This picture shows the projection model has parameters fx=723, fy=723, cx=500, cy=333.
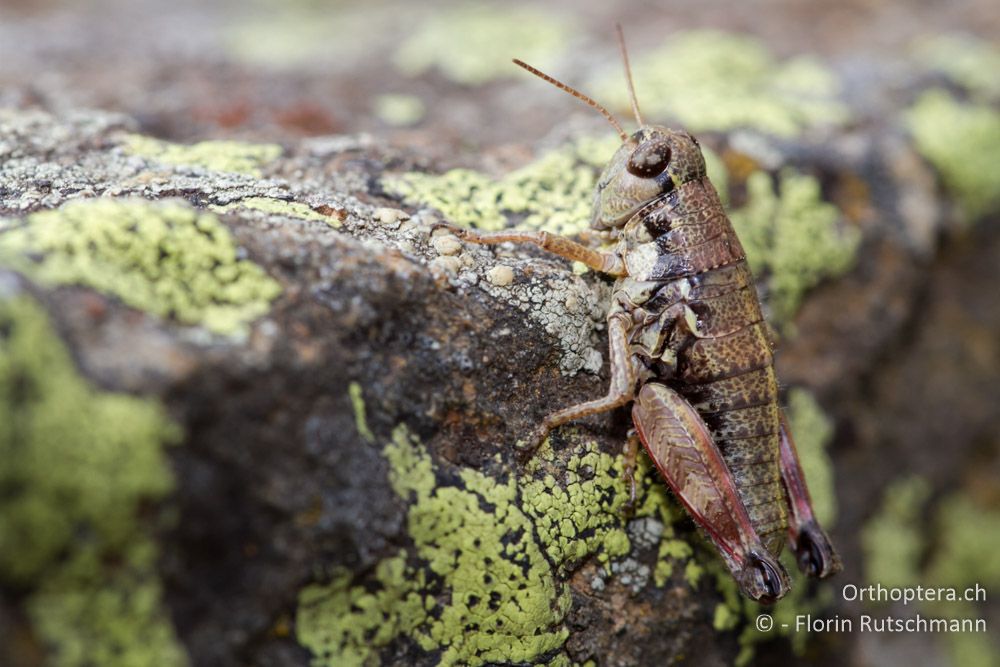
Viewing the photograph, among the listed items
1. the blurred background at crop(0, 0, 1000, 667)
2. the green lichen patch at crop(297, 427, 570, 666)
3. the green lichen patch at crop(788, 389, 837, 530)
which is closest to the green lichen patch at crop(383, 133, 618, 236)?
the blurred background at crop(0, 0, 1000, 667)

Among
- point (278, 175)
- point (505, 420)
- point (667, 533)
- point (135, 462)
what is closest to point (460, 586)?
point (505, 420)

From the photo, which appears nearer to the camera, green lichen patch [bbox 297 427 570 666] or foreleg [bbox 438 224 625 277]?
green lichen patch [bbox 297 427 570 666]

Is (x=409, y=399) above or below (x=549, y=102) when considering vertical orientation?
below

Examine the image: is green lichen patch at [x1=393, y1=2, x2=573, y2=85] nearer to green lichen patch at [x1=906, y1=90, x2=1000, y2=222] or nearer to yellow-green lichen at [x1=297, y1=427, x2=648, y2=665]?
green lichen patch at [x1=906, y1=90, x2=1000, y2=222]

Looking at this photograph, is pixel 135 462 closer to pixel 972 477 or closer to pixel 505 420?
pixel 505 420

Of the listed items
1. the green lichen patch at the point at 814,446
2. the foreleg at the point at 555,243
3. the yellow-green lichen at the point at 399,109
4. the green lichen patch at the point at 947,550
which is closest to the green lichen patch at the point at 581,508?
the foreleg at the point at 555,243

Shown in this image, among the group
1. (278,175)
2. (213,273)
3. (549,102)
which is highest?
(549,102)
